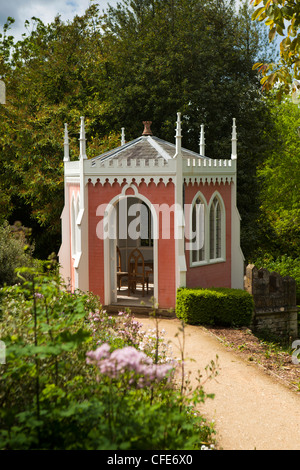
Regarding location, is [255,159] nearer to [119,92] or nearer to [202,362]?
[119,92]

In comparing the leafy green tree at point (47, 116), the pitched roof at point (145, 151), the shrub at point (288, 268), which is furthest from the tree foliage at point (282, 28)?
the leafy green tree at point (47, 116)

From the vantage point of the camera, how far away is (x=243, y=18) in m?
30.6

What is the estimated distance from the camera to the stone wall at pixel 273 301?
1717 centimetres

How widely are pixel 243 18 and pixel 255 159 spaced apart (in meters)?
8.28

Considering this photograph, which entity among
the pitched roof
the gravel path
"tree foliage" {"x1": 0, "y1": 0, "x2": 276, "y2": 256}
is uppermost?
"tree foliage" {"x1": 0, "y1": 0, "x2": 276, "y2": 256}

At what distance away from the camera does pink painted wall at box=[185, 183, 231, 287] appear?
54.2ft

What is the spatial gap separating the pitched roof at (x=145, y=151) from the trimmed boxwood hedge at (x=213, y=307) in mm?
4127

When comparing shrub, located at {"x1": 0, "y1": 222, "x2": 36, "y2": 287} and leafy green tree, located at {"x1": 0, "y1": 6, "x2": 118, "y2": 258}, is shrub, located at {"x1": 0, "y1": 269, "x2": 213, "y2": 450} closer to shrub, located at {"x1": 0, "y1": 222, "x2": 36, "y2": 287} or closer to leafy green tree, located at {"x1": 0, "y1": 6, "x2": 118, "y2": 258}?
shrub, located at {"x1": 0, "y1": 222, "x2": 36, "y2": 287}

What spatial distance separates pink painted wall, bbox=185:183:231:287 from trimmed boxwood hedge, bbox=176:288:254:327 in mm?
1498

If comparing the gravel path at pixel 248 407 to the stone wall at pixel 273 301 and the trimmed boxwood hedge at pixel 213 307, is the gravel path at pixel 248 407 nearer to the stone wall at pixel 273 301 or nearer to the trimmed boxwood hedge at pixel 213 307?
the trimmed boxwood hedge at pixel 213 307

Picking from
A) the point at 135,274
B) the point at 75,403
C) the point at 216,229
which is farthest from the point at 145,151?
the point at 75,403

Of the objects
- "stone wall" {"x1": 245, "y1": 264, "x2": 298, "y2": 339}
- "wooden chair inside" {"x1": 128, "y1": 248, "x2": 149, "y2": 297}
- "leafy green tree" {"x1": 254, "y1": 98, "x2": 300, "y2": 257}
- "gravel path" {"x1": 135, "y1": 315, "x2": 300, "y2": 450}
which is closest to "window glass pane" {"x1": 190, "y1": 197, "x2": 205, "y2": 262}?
"wooden chair inside" {"x1": 128, "y1": 248, "x2": 149, "y2": 297}

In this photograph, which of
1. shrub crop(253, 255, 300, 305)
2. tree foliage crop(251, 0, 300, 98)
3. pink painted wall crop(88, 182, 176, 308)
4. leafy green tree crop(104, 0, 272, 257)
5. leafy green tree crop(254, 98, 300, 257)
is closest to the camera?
tree foliage crop(251, 0, 300, 98)

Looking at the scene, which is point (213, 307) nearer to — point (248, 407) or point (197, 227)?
point (197, 227)
